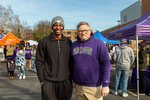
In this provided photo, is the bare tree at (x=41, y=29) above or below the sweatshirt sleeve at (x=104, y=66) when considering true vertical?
above

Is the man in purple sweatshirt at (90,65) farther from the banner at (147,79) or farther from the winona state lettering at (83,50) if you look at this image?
Answer: the banner at (147,79)

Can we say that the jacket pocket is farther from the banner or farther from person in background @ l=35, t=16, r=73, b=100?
the banner

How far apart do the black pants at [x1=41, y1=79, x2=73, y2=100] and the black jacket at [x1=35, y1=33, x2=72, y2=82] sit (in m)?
0.08

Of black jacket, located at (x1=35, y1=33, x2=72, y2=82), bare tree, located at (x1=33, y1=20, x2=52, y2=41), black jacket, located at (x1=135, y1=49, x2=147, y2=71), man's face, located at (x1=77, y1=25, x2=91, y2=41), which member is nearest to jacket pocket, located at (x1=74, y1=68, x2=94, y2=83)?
black jacket, located at (x1=35, y1=33, x2=72, y2=82)

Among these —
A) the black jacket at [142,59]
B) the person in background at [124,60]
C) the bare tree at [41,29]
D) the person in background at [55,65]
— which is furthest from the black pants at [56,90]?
the bare tree at [41,29]

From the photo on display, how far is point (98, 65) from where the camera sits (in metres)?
Answer: 2.20

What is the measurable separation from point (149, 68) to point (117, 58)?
62.2 inches

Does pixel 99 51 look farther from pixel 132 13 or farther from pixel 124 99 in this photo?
pixel 132 13

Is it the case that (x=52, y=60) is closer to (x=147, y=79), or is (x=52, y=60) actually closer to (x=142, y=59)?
(x=142, y=59)

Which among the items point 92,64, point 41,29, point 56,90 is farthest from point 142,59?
point 41,29

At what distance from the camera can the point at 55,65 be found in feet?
7.48

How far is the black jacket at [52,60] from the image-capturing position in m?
2.28

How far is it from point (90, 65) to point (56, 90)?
73 centimetres

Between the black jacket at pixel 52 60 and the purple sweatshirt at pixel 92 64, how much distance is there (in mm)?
194
